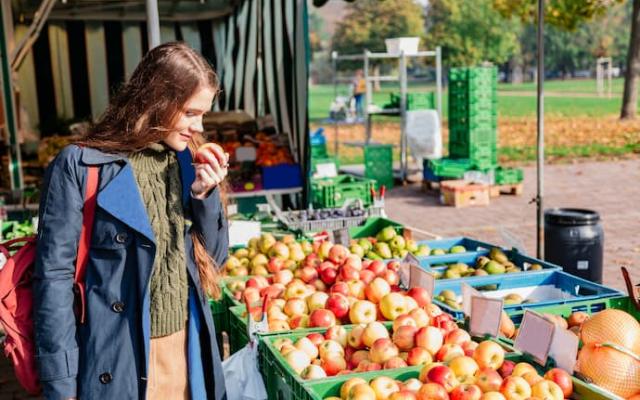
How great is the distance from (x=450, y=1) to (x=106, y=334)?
259 feet

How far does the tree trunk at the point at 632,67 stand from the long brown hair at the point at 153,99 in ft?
68.7

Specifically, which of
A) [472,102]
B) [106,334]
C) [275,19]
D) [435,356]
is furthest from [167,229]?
[472,102]

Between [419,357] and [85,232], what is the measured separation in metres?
1.49

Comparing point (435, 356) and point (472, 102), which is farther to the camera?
point (472, 102)

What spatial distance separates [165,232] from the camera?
7.46ft

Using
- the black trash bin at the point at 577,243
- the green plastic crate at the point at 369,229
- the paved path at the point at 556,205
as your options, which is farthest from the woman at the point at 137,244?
the paved path at the point at 556,205

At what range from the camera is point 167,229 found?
228 cm

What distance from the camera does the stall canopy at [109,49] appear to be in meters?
9.92

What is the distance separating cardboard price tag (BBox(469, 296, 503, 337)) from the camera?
10.4 feet

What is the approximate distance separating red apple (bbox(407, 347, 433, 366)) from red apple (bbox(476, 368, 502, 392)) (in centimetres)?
32

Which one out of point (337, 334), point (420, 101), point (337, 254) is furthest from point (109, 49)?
point (337, 334)

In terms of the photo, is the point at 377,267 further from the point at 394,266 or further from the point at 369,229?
the point at 369,229

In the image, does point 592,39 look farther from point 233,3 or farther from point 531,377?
point 531,377

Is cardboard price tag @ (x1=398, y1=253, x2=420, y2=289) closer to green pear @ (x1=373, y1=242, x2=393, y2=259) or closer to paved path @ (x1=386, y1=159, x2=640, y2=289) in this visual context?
green pear @ (x1=373, y1=242, x2=393, y2=259)
